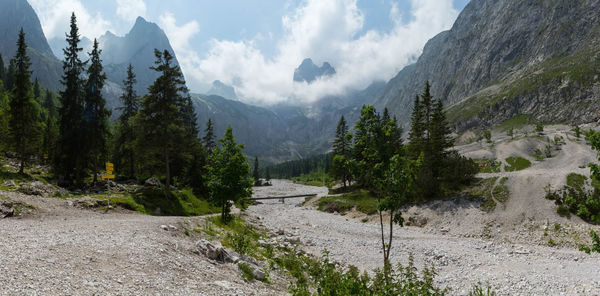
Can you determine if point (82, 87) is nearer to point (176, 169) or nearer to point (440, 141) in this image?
point (176, 169)

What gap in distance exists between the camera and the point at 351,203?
149 feet

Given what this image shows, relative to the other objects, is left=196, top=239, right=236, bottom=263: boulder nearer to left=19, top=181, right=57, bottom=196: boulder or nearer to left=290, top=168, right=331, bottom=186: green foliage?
left=19, top=181, right=57, bottom=196: boulder

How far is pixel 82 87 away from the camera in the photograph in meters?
31.9

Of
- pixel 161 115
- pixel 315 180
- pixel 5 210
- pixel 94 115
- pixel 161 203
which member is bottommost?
pixel 315 180

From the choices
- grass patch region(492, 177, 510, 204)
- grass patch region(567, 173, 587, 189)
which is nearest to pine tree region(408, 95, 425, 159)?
grass patch region(492, 177, 510, 204)

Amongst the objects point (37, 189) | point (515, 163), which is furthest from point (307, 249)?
point (515, 163)

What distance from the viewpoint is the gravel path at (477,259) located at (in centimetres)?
1442

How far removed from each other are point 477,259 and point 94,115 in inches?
1682

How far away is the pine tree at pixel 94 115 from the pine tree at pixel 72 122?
1.96ft

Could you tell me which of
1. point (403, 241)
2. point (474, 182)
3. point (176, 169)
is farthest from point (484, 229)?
point (176, 169)

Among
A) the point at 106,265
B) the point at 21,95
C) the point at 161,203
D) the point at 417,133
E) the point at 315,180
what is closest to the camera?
the point at 106,265

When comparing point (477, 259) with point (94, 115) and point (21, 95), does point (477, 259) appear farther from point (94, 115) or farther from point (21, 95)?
point (21, 95)

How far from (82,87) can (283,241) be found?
31.5 meters

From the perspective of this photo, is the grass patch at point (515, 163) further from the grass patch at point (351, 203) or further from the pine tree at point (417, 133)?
the grass patch at point (351, 203)
